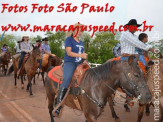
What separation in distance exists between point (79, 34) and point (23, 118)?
378 cm

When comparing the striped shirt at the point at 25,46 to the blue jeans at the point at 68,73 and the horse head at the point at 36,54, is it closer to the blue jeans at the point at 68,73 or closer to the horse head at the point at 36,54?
the horse head at the point at 36,54

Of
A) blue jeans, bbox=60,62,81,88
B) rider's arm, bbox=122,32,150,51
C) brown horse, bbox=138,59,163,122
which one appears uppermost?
rider's arm, bbox=122,32,150,51

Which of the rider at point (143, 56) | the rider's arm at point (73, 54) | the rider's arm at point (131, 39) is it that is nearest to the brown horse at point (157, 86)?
the rider at point (143, 56)

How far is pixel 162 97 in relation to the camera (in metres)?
5.01

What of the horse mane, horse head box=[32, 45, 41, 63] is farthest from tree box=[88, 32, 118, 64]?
the horse mane

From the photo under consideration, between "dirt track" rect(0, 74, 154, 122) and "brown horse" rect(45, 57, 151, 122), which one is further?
"dirt track" rect(0, 74, 154, 122)

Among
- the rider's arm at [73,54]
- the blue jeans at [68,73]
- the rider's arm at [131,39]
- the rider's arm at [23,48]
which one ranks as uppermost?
the rider's arm at [131,39]

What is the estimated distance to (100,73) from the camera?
11.8 feet

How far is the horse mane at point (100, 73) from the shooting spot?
11.5 ft

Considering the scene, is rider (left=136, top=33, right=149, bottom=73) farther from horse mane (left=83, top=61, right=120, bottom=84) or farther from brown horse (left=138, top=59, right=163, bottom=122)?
horse mane (left=83, top=61, right=120, bottom=84)

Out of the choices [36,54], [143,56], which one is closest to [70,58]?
[143,56]

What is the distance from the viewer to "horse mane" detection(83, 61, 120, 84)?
3500 mm

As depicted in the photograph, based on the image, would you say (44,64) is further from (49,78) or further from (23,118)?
(49,78)

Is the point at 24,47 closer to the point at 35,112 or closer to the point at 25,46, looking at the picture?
the point at 25,46
